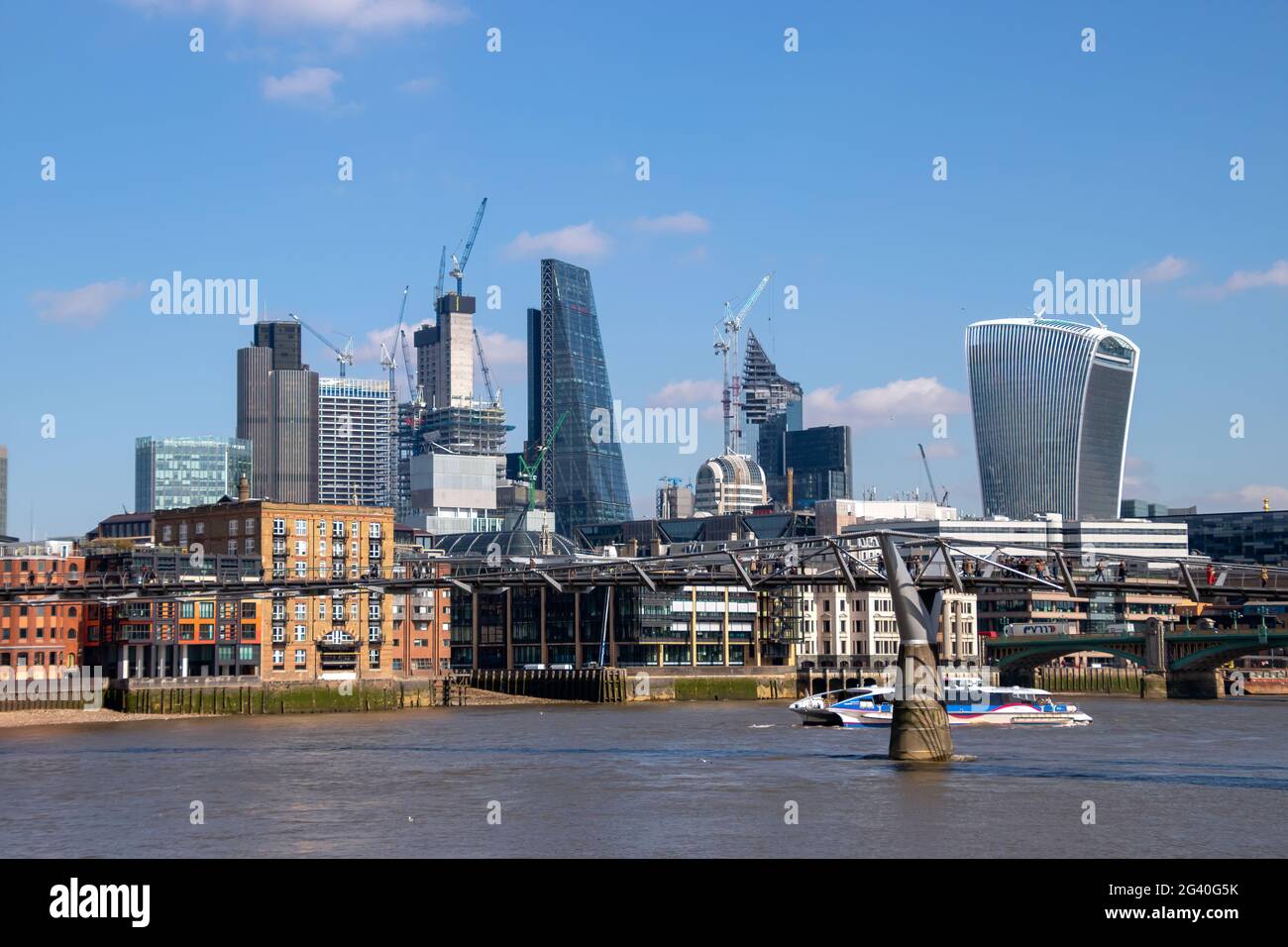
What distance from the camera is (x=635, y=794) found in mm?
62875

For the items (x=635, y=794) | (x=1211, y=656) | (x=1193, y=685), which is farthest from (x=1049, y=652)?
(x=635, y=794)

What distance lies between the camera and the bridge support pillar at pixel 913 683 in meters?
63.8

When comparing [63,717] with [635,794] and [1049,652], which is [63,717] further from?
[1049,652]

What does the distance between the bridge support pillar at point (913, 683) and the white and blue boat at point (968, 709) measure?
4256 cm

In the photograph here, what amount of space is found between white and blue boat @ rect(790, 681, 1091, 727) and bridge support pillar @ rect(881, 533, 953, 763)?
4256cm

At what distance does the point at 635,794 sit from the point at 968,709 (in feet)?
186

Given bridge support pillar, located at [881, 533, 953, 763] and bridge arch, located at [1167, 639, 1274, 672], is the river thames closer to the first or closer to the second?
bridge support pillar, located at [881, 533, 953, 763]

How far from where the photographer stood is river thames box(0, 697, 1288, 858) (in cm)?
5006

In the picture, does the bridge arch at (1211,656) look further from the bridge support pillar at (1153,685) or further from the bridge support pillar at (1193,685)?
the bridge support pillar at (1153,685)

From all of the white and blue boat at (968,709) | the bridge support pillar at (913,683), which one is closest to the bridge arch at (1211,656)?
the white and blue boat at (968,709)

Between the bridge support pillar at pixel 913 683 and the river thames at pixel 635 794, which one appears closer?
the river thames at pixel 635 794

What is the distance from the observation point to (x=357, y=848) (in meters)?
49.0

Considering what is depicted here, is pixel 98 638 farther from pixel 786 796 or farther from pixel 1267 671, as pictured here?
pixel 1267 671
